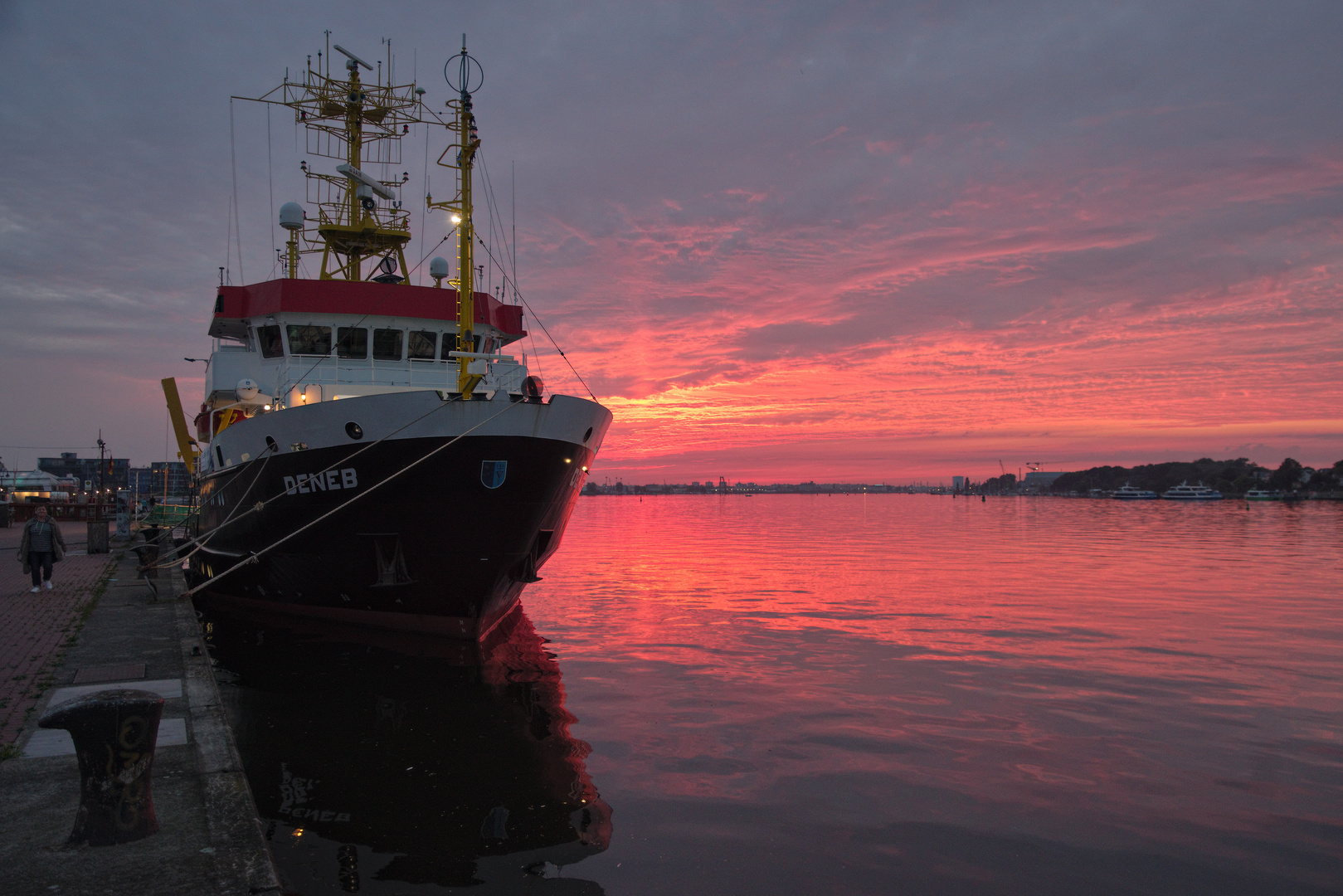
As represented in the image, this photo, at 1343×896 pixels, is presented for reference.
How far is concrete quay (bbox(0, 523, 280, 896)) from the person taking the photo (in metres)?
3.91

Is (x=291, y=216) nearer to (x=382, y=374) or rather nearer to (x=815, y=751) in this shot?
(x=382, y=374)

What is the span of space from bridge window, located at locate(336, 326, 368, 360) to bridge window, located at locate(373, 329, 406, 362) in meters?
0.20

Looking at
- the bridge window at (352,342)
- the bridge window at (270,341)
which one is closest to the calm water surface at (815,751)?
the bridge window at (270,341)

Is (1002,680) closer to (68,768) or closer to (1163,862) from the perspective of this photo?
(1163,862)

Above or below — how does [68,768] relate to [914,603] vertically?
above

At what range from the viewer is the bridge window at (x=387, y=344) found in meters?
15.9

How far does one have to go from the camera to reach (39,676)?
7.75 meters

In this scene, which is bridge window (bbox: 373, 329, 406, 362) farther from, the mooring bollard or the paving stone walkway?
the mooring bollard

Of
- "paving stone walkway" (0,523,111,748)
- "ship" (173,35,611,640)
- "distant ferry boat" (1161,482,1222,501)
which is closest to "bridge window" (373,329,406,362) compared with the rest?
"ship" (173,35,611,640)

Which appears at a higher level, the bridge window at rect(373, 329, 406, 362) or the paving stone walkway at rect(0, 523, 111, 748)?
the bridge window at rect(373, 329, 406, 362)

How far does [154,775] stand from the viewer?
523cm

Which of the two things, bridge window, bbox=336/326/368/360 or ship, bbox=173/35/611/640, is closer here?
ship, bbox=173/35/611/640

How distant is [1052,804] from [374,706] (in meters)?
7.79

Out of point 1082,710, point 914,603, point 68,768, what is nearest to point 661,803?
point 68,768
